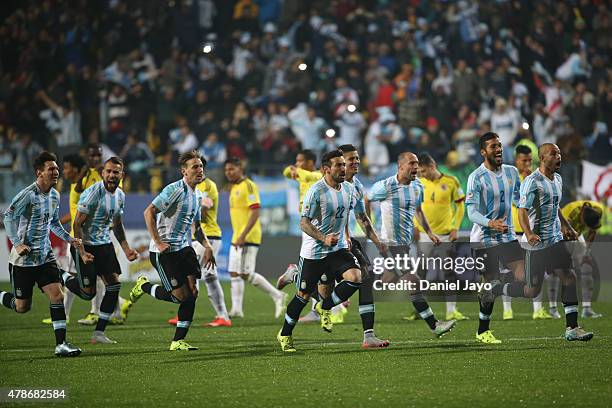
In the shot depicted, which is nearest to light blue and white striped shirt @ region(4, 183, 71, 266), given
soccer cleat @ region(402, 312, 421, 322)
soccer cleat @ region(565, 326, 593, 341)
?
soccer cleat @ region(565, 326, 593, 341)

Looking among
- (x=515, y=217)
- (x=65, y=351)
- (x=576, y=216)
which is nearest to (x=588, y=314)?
(x=576, y=216)

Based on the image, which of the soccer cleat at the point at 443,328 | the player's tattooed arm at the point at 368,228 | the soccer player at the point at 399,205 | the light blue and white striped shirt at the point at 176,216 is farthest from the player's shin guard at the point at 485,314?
the light blue and white striped shirt at the point at 176,216

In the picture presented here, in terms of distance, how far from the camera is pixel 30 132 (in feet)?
80.8

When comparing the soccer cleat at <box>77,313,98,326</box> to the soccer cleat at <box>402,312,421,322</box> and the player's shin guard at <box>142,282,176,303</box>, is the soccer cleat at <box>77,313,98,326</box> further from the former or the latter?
the soccer cleat at <box>402,312,421,322</box>

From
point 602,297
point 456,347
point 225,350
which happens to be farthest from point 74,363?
point 602,297

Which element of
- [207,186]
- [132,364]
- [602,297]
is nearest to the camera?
[132,364]

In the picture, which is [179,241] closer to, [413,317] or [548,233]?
[548,233]

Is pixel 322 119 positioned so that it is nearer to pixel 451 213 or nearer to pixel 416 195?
pixel 451 213

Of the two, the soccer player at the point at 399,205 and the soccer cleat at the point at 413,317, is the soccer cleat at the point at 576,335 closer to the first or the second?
the soccer player at the point at 399,205

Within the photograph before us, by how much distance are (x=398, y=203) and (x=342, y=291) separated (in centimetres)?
243

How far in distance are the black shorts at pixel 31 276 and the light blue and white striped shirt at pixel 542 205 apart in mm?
Answer: 4813

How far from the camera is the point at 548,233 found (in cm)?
1144

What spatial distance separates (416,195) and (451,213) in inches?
84.5

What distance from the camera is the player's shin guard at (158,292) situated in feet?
38.2
